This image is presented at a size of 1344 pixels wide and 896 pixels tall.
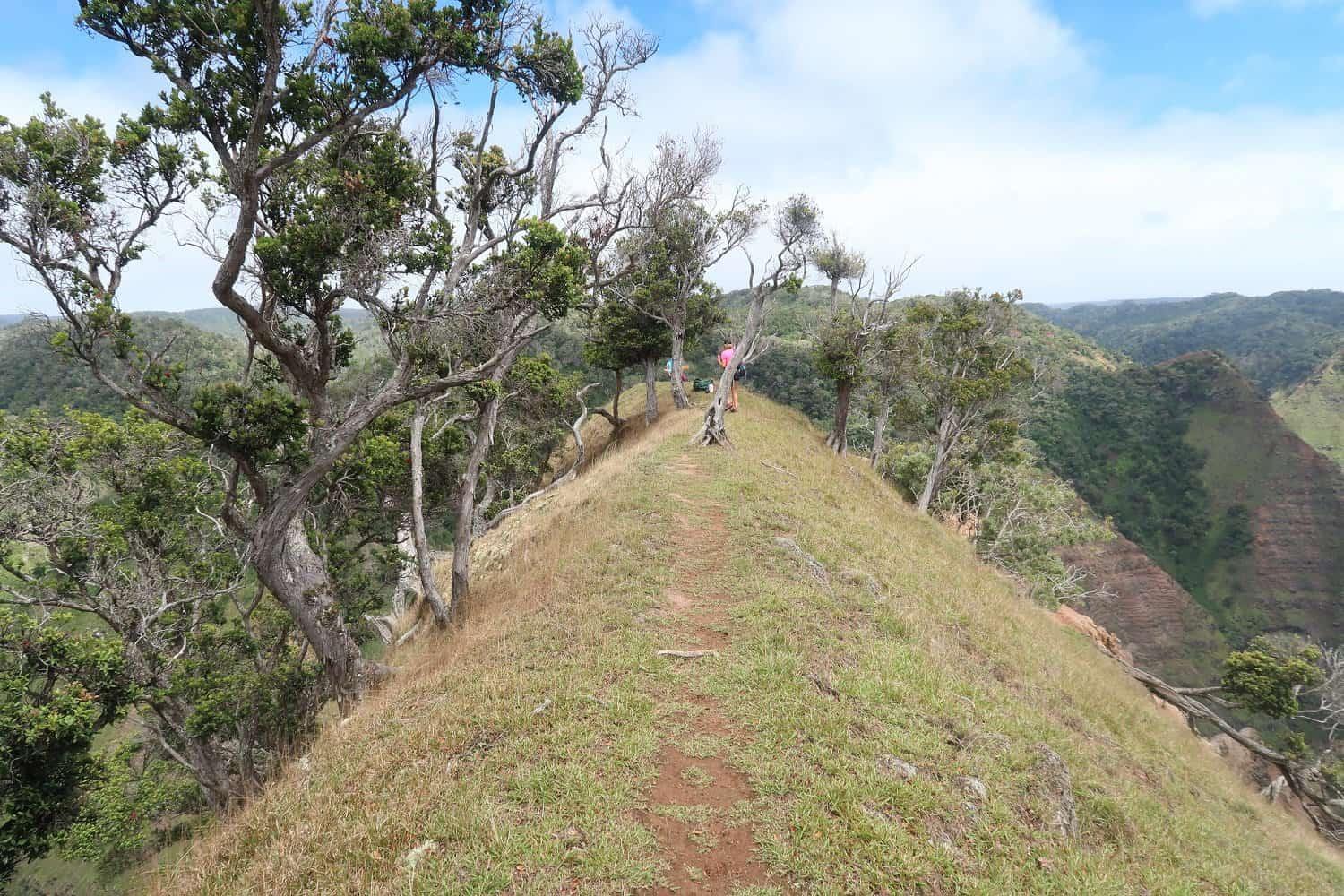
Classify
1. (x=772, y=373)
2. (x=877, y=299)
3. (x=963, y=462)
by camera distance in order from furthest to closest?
(x=772, y=373)
(x=963, y=462)
(x=877, y=299)

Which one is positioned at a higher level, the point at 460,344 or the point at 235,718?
the point at 460,344

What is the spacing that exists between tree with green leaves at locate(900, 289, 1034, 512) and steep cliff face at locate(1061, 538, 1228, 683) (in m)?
38.7

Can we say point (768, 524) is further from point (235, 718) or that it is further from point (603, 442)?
point (603, 442)

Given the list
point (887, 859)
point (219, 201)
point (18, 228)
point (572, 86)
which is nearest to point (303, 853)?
point (887, 859)

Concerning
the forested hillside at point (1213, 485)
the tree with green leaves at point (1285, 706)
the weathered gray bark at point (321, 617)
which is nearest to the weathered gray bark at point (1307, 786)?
the tree with green leaves at point (1285, 706)

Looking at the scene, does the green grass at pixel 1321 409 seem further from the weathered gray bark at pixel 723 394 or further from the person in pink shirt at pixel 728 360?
the weathered gray bark at pixel 723 394

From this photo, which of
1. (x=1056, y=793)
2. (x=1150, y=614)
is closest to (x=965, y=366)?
(x=1056, y=793)

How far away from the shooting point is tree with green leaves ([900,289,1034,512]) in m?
22.6

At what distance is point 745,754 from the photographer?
564 cm

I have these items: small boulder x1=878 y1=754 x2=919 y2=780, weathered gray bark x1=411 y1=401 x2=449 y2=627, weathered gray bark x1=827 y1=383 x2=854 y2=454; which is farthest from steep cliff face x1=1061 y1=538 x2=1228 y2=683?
weathered gray bark x1=411 y1=401 x2=449 y2=627

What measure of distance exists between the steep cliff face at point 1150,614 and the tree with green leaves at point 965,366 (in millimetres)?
38673

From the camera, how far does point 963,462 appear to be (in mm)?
27094

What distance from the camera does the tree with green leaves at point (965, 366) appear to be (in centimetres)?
2256

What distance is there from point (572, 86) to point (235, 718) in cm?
1467
